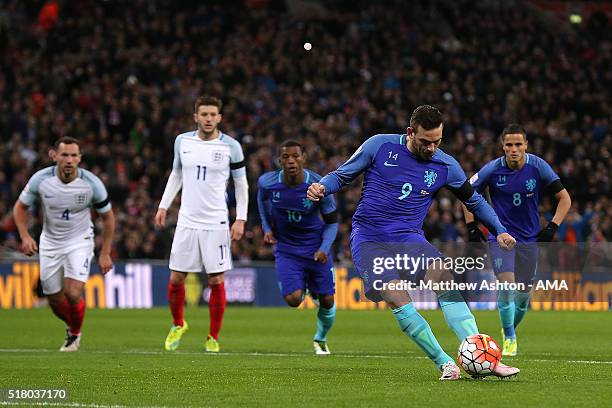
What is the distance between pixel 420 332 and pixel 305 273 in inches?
201

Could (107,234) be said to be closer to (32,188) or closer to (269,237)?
(32,188)

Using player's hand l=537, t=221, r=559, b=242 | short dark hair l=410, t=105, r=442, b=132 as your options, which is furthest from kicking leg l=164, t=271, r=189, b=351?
short dark hair l=410, t=105, r=442, b=132

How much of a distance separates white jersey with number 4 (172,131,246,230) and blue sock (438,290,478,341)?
5.00m

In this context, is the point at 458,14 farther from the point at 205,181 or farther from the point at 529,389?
the point at 529,389

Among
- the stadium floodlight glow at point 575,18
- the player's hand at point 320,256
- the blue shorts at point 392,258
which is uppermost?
the stadium floodlight glow at point 575,18

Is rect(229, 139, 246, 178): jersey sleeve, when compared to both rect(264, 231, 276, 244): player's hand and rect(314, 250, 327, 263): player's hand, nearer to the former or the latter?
rect(264, 231, 276, 244): player's hand

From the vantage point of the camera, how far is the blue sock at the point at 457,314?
9.71 meters

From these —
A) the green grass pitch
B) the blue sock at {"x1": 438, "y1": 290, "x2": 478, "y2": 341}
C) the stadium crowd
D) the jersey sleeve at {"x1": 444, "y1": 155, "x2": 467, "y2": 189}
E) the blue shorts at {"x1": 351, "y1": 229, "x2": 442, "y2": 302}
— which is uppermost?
the stadium crowd

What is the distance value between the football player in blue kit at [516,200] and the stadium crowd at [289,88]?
1247 cm

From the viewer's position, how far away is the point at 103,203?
14.5 meters

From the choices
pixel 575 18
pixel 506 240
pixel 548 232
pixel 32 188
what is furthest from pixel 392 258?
pixel 575 18

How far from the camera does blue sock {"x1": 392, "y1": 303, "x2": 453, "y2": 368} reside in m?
9.59

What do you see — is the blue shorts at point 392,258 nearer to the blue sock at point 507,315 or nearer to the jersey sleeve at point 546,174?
the blue sock at point 507,315

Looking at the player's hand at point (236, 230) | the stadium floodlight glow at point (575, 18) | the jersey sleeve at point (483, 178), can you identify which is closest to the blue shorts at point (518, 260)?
the jersey sleeve at point (483, 178)
